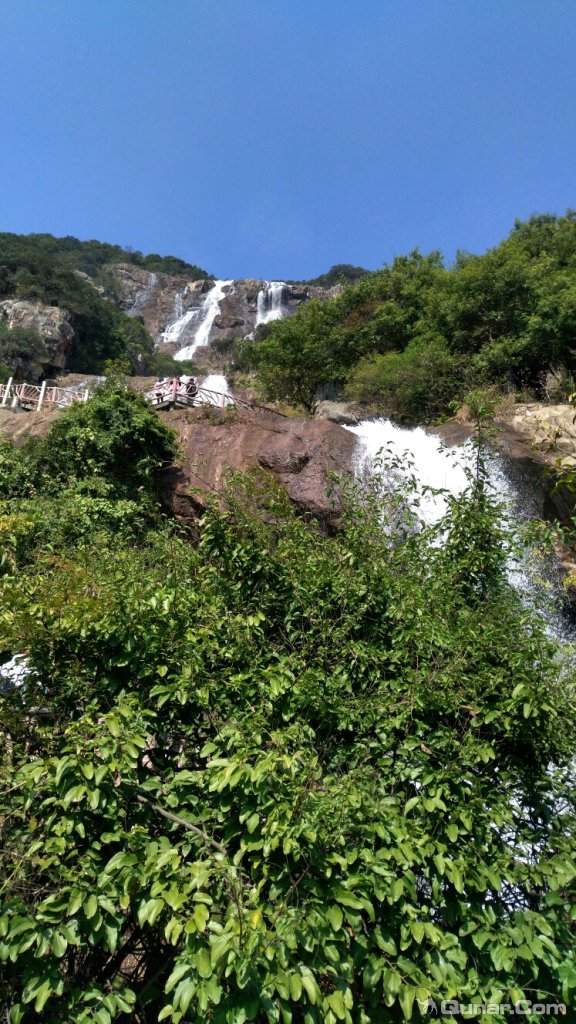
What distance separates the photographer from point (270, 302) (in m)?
66.4

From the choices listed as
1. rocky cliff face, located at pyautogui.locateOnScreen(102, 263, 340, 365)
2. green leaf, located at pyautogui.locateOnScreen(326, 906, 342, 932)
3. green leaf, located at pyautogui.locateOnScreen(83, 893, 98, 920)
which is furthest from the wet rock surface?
green leaf, located at pyautogui.locateOnScreen(326, 906, 342, 932)

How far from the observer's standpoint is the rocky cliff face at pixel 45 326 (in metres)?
40.3

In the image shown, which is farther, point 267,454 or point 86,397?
point 86,397

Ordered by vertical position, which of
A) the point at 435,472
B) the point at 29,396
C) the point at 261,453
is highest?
the point at 435,472

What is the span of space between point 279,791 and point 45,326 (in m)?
45.0

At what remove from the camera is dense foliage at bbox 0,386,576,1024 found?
2.20m

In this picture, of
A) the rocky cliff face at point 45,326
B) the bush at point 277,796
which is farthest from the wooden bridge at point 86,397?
the rocky cliff face at point 45,326

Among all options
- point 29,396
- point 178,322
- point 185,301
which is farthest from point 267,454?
point 185,301

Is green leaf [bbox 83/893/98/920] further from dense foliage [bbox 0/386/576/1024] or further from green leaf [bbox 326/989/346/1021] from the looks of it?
green leaf [bbox 326/989/346/1021]

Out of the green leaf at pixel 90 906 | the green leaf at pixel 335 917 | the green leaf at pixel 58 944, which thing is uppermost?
the green leaf at pixel 335 917

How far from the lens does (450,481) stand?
11688mm

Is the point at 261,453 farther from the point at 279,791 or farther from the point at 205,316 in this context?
the point at 205,316

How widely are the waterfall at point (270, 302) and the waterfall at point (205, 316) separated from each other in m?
4.06

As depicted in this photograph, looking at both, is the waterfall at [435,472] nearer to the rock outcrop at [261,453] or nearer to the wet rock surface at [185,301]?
the rock outcrop at [261,453]
